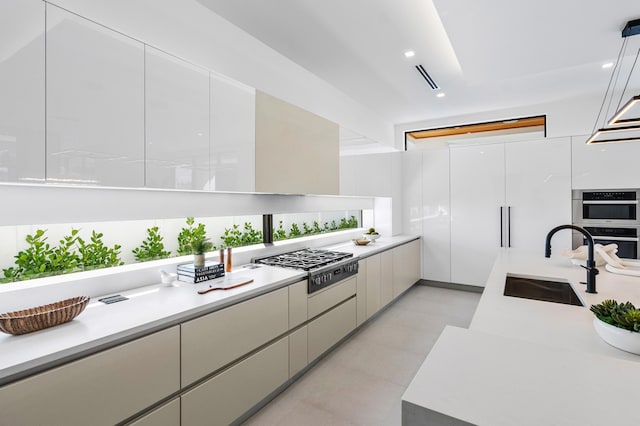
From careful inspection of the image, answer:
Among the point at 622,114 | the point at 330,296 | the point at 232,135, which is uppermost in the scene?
the point at 622,114

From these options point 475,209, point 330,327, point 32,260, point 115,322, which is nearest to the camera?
point 115,322

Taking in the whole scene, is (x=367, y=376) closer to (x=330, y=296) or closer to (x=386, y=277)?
(x=330, y=296)

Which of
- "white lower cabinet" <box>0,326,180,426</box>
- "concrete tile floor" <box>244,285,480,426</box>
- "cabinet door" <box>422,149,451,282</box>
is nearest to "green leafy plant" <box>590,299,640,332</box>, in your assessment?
"concrete tile floor" <box>244,285,480,426</box>

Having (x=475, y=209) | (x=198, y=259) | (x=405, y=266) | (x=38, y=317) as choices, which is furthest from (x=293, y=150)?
(x=475, y=209)

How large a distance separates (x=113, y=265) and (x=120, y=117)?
96cm

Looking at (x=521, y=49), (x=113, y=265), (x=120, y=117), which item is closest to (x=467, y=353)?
(x=120, y=117)

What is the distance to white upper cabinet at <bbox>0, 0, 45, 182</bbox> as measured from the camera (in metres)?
1.27

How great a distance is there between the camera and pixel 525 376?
917 mm

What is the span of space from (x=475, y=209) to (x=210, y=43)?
416cm

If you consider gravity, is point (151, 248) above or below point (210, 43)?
below

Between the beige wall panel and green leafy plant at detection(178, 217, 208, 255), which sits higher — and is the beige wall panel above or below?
above

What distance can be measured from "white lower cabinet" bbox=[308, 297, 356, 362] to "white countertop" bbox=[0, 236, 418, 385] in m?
0.58

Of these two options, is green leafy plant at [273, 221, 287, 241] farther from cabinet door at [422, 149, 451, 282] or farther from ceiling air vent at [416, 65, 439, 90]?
cabinet door at [422, 149, 451, 282]

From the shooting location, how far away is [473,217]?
481cm
